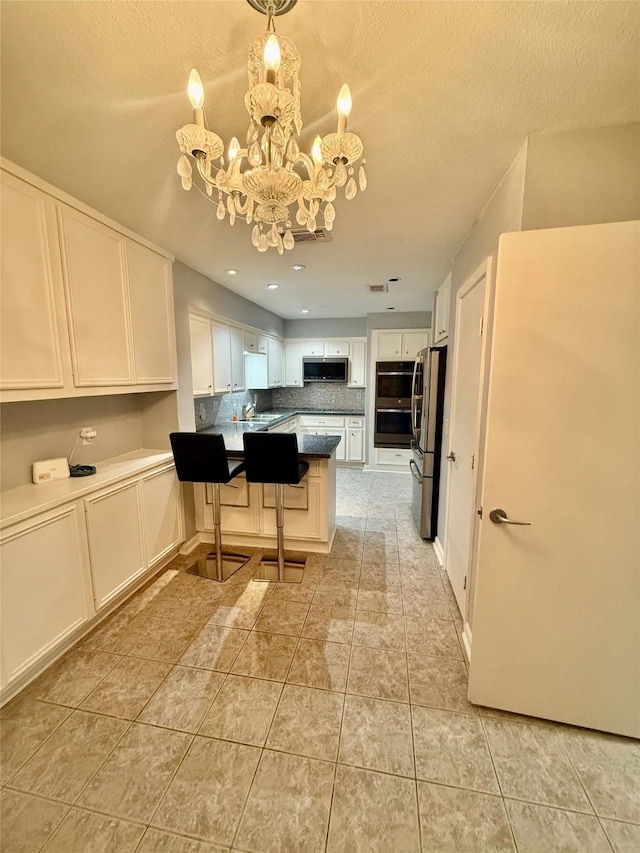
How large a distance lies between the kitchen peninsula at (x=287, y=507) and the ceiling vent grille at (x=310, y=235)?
162 cm

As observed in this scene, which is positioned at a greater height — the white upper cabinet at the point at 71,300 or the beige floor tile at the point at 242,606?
the white upper cabinet at the point at 71,300

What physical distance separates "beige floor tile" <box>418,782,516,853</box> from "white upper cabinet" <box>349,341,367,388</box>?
488 centimetres

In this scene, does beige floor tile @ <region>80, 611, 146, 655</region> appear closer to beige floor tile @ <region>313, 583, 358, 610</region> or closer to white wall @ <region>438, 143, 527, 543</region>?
beige floor tile @ <region>313, 583, 358, 610</region>

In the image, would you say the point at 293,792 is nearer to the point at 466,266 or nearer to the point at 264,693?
the point at 264,693

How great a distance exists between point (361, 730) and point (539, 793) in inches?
27.2

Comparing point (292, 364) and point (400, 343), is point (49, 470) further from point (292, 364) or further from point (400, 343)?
point (400, 343)

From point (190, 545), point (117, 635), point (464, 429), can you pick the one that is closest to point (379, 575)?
point (464, 429)

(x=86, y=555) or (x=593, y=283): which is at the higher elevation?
(x=593, y=283)

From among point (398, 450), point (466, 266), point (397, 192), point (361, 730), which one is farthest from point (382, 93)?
point (398, 450)

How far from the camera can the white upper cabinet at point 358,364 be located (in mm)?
5629

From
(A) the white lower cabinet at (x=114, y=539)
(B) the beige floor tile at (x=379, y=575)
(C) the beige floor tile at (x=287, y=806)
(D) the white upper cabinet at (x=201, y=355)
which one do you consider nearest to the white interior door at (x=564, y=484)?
(C) the beige floor tile at (x=287, y=806)

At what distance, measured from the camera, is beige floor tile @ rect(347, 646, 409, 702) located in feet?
5.49

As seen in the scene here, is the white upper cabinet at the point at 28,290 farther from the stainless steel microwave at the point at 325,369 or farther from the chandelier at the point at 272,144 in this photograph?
the stainless steel microwave at the point at 325,369

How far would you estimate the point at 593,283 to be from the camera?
126 centimetres
